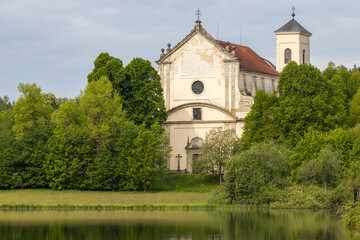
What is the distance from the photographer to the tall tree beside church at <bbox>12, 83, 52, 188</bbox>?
72.1 metres

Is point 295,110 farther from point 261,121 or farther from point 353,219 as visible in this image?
point 353,219

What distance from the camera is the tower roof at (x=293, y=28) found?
9275 cm

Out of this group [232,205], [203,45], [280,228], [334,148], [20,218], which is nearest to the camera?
[280,228]

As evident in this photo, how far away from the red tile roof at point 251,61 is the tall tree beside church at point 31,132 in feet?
65.6

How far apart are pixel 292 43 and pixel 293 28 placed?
1623mm

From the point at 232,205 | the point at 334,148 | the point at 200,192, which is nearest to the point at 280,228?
the point at 232,205

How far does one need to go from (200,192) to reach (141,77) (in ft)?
43.5

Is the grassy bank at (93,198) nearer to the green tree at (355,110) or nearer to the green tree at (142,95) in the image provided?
the green tree at (142,95)

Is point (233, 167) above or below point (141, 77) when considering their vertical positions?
below

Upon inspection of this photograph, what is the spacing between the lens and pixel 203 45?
277 ft

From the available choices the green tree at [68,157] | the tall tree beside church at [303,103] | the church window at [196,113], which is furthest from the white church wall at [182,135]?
the green tree at [68,157]

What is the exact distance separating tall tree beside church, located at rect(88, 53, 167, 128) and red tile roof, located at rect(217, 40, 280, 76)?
9435mm

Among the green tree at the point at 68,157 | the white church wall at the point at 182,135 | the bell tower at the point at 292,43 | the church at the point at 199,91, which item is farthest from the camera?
the bell tower at the point at 292,43

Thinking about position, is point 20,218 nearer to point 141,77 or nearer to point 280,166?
point 280,166
